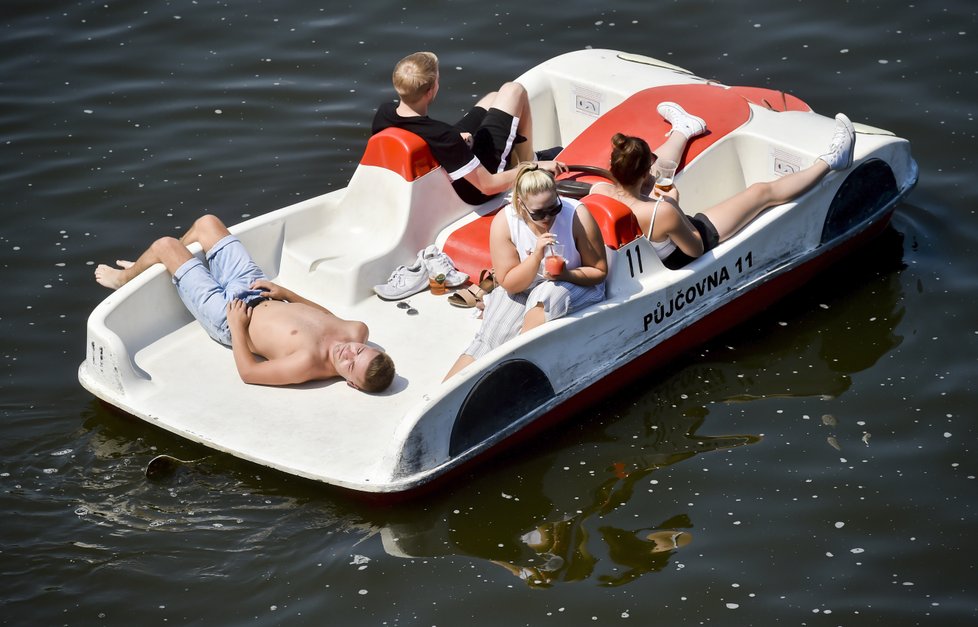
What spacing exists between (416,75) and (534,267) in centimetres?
143

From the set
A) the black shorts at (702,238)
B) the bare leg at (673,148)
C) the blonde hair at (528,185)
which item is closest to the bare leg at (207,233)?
the blonde hair at (528,185)

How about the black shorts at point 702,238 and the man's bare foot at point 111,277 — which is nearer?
the black shorts at point 702,238

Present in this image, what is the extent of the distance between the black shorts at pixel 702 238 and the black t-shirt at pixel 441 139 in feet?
4.28

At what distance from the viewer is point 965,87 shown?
9.52 meters

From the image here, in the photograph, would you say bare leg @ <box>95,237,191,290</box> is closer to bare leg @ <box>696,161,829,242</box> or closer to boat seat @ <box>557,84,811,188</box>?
boat seat @ <box>557,84,811,188</box>

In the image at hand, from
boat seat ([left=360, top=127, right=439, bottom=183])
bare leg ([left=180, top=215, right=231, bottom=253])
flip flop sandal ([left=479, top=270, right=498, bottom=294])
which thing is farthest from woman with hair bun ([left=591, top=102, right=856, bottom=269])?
bare leg ([left=180, top=215, right=231, bottom=253])

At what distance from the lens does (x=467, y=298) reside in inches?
275

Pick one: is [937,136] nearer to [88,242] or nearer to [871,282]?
[871,282]

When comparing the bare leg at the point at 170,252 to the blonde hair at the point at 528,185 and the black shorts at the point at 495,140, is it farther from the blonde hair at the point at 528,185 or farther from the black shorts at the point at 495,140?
the blonde hair at the point at 528,185

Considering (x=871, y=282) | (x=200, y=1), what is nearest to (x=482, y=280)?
(x=871, y=282)

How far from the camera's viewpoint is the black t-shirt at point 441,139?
23.2ft

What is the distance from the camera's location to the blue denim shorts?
6.66 meters

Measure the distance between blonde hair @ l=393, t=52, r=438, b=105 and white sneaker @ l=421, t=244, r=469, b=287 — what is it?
2.90 feet

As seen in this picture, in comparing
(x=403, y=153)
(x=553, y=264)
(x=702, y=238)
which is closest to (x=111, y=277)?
(x=403, y=153)
